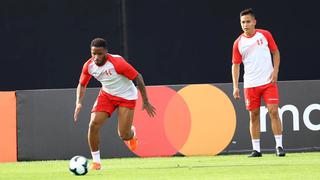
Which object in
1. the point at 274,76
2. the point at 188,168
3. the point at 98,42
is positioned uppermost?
the point at 98,42

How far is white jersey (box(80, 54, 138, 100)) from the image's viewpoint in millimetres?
13062

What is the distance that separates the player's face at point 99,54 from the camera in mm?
12672

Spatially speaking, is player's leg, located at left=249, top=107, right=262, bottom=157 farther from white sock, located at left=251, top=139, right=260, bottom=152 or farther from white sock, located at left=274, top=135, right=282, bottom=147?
white sock, located at left=274, top=135, right=282, bottom=147

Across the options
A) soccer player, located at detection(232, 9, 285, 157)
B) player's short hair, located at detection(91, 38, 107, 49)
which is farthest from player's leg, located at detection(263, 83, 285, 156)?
player's short hair, located at detection(91, 38, 107, 49)

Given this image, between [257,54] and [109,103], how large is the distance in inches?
117

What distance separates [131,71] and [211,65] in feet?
21.6

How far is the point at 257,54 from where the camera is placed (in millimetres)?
15008

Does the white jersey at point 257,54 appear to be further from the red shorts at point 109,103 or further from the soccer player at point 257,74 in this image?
the red shorts at point 109,103

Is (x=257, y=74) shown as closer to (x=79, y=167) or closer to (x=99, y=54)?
(x=99, y=54)

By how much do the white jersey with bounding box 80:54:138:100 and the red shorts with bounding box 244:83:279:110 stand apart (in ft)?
7.76

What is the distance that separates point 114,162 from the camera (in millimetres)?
15203

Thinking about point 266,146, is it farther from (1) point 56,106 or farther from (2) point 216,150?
(1) point 56,106

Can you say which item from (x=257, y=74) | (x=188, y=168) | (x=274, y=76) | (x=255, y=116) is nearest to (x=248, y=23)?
(x=257, y=74)

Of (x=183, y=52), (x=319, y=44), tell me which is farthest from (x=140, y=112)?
(x=319, y=44)
